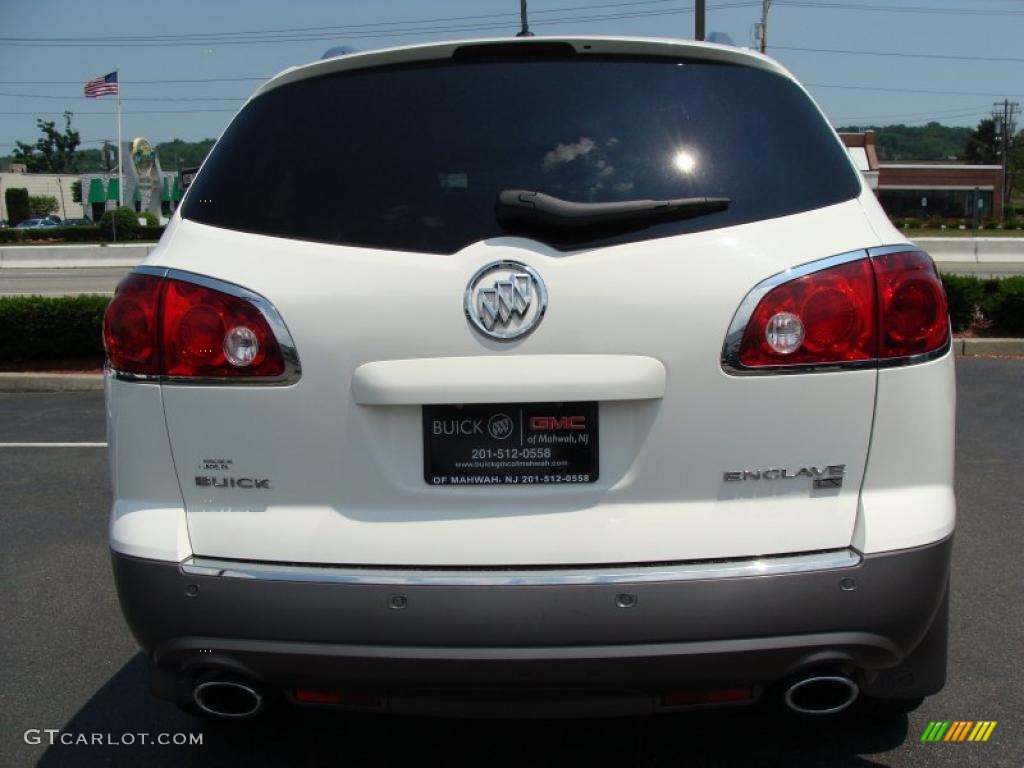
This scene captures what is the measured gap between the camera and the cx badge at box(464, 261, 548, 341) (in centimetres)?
222

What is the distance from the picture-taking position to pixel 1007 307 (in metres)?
11.6

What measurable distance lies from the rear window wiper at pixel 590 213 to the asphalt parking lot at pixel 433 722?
1577 mm

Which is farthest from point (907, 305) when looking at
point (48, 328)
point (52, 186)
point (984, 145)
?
point (984, 145)

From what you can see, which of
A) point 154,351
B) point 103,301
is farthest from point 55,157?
point 154,351

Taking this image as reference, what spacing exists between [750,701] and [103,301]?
10.1m

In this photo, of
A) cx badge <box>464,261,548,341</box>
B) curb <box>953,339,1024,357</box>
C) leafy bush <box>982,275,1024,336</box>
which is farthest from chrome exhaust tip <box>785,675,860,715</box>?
leafy bush <box>982,275,1024,336</box>

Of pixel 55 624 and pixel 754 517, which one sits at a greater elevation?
pixel 754 517

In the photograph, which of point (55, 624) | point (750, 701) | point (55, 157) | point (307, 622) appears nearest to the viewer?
point (307, 622)

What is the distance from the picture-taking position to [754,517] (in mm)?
2244

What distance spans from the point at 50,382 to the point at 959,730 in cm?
925

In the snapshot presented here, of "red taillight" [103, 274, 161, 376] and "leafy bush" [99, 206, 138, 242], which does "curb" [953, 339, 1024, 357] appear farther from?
"leafy bush" [99, 206, 138, 242]

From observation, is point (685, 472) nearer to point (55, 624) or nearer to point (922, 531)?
point (922, 531)

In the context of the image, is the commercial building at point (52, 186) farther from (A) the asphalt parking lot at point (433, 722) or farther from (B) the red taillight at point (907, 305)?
(B) the red taillight at point (907, 305)

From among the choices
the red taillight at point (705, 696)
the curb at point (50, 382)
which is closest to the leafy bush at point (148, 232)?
the curb at point (50, 382)
